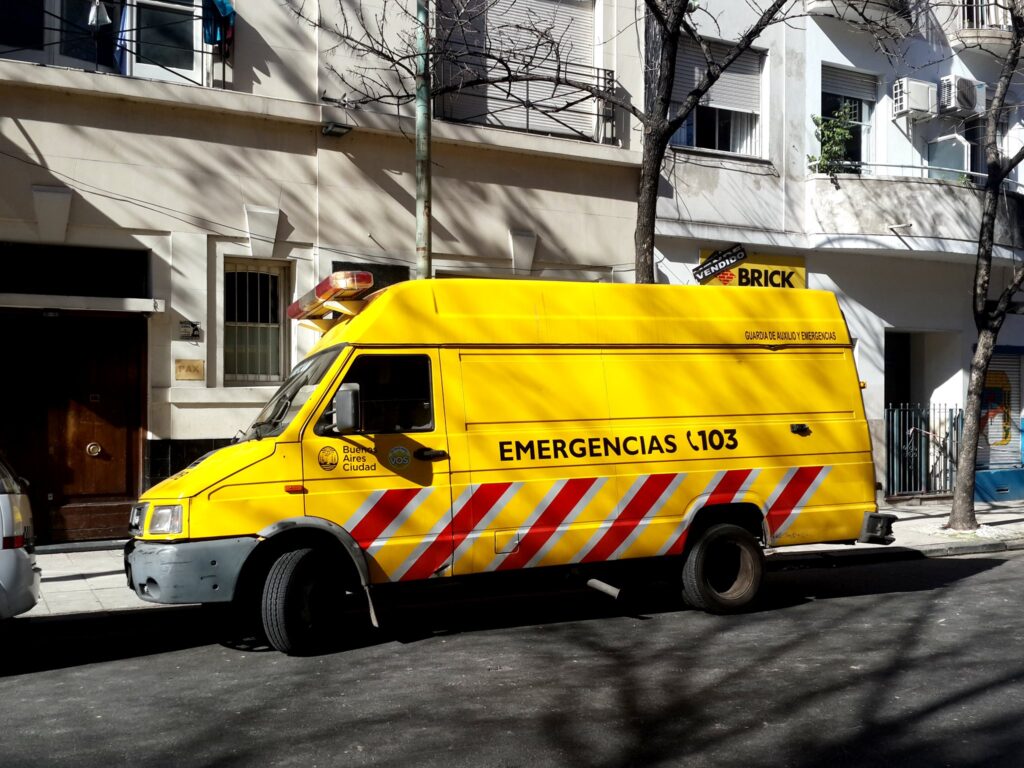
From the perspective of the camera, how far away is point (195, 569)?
23.6 ft

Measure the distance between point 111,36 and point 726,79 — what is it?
30.5ft

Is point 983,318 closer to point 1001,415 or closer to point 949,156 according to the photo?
point 949,156

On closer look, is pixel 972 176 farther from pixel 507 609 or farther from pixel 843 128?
pixel 507 609

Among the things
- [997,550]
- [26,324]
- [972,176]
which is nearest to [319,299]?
[26,324]

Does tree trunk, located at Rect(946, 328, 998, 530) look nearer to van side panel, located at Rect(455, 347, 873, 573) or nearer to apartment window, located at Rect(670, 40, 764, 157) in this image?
apartment window, located at Rect(670, 40, 764, 157)

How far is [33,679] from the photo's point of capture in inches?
281

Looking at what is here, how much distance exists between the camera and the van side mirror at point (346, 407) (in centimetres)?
743

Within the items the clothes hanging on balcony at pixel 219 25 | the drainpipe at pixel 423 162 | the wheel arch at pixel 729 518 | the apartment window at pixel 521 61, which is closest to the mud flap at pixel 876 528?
the wheel arch at pixel 729 518

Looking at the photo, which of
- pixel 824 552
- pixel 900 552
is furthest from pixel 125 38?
pixel 900 552

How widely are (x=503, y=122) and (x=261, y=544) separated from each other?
31.1ft

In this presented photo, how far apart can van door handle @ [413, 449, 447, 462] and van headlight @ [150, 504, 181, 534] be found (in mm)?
1717

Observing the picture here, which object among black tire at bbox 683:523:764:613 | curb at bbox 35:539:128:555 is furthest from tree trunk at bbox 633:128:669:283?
curb at bbox 35:539:128:555

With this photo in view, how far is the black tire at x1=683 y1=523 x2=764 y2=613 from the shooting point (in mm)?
8891

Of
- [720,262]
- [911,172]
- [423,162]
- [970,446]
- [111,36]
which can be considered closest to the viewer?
[423,162]
